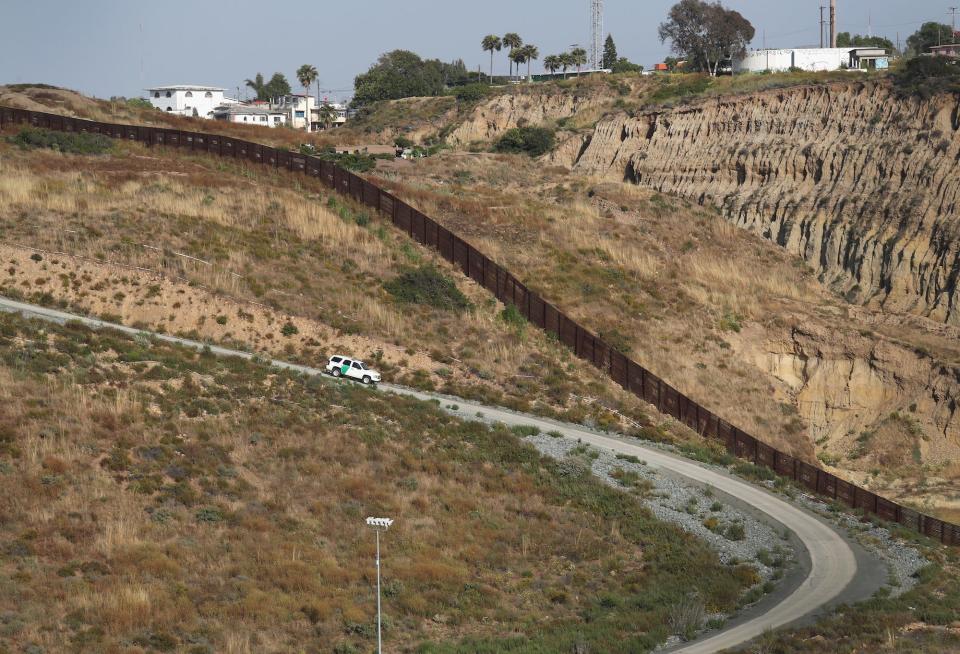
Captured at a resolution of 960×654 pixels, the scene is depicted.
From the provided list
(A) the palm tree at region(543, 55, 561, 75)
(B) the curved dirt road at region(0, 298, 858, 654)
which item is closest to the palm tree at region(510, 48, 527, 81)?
(A) the palm tree at region(543, 55, 561, 75)

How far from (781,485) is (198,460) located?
2151 centimetres

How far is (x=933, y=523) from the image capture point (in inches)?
1663

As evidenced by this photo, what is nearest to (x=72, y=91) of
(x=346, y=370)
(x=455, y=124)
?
(x=455, y=124)

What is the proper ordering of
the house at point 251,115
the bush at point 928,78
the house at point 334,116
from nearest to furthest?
the bush at point 928,78
the house at point 334,116
the house at point 251,115

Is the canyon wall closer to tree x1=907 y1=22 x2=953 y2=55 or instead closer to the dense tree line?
tree x1=907 y1=22 x2=953 y2=55

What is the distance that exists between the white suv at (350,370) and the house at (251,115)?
104 m

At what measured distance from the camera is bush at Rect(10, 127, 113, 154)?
230 ft

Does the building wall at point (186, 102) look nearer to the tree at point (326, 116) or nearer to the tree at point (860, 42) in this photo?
the tree at point (326, 116)

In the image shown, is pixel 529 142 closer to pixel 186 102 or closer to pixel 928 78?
pixel 928 78

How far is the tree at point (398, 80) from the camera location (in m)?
143

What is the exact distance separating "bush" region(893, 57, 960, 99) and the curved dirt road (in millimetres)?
36917

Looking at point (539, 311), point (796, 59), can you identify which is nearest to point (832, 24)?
point (796, 59)

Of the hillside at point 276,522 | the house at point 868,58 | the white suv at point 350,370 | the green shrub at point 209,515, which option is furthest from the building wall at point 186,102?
the green shrub at point 209,515

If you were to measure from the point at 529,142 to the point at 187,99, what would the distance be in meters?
72.0
